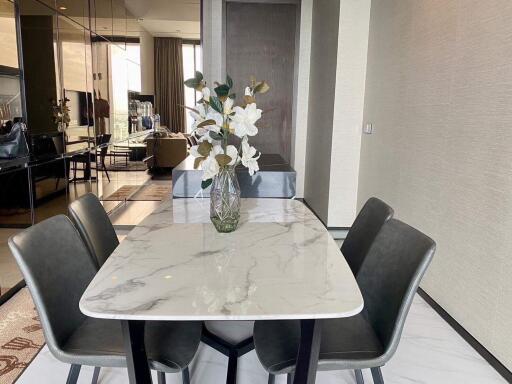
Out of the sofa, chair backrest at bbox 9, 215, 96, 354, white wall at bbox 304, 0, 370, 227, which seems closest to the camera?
chair backrest at bbox 9, 215, 96, 354

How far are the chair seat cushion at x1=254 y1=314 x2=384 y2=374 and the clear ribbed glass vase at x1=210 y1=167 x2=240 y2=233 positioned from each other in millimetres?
390

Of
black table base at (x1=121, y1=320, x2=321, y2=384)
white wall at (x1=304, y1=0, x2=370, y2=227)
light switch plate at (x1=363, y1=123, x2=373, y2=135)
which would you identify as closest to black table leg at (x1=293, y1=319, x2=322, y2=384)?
black table base at (x1=121, y1=320, x2=321, y2=384)

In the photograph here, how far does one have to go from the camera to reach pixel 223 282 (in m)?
1.14

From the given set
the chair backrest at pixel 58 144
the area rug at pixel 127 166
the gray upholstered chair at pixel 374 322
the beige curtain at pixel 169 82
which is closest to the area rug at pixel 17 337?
the chair backrest at pixel 58 144

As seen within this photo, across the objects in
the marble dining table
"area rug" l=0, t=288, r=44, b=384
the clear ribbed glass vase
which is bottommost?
"area rug" l=0, t=288, r=44, b=384

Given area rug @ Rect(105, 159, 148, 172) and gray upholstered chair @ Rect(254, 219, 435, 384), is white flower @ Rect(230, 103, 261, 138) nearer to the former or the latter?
gray upholstered chair @ Rect(254, 219, 435, 384)

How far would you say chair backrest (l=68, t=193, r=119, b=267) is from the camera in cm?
169

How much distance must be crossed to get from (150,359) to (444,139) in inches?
82.9

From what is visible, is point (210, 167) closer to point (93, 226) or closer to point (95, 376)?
point (93, 226)

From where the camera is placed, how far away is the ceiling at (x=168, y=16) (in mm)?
6625

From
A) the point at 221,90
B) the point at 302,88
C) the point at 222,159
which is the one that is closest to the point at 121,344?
the point at 222,159

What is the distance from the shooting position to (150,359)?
1262 millimetres

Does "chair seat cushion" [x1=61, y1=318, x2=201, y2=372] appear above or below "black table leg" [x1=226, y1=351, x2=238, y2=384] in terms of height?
above

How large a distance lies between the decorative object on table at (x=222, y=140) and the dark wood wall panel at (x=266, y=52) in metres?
3.51
